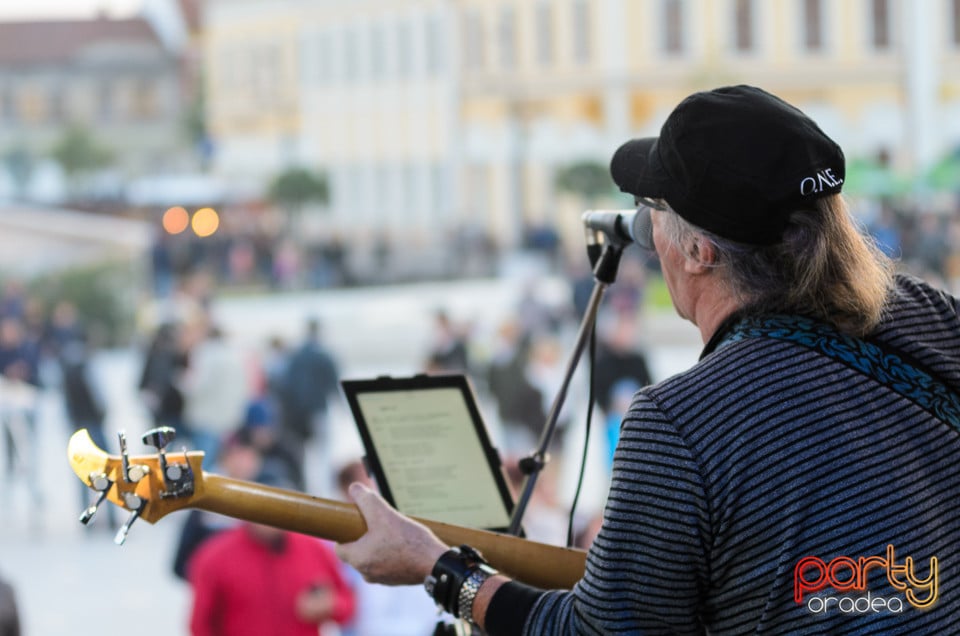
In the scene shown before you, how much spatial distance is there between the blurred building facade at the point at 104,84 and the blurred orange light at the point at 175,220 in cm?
1475

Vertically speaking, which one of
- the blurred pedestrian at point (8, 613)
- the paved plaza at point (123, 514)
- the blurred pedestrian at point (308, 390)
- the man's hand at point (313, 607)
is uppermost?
the blurred pedestrian at point (8, 613)

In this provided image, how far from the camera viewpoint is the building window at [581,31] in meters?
29.1

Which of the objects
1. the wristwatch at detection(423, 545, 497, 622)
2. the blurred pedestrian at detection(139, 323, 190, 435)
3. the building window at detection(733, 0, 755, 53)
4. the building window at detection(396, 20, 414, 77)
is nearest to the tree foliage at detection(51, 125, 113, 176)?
the building window at detection(396, 20, 414, 77)

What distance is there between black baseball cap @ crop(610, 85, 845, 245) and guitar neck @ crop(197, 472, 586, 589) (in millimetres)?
516

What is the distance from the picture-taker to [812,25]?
2773 centimetres

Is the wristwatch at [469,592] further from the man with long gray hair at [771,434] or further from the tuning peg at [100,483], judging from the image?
the tuning peg at [100,483]

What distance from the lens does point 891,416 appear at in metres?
1.43

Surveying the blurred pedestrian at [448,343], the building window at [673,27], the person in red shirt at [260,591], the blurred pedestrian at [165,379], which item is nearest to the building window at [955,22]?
the building window at [673,27]

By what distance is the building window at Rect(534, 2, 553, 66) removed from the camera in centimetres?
2927

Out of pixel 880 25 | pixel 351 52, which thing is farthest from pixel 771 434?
pixel 351 52

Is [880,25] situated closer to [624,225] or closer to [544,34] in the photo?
[544,34]

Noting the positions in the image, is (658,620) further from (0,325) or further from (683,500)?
(0,325)

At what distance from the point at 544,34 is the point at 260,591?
2623cm

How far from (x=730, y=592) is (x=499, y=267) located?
984 inches
